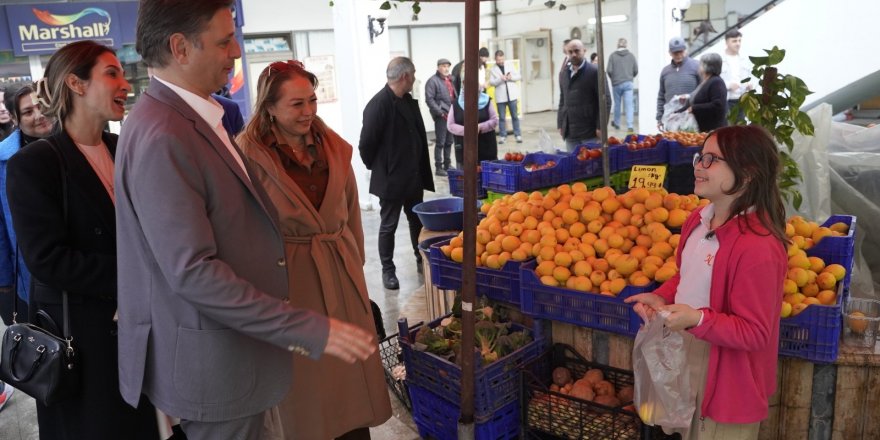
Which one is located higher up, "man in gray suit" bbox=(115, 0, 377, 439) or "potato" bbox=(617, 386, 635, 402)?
"man in gray suit" bbox=(115, 0, 377, 439)

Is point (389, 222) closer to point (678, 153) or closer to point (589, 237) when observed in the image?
point (678, 153)

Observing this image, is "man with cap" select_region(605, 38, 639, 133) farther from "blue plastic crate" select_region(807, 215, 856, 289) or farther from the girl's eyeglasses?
the girl's eyeglasses

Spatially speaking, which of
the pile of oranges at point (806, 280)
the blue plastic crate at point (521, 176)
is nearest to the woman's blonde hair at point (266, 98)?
the pile of oranges at point (806, 280)

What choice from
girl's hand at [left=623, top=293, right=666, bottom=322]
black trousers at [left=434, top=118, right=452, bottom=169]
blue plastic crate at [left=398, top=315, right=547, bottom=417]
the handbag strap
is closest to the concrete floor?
blue plastic crate at [left=398, top=315, right=547, bottom=417]

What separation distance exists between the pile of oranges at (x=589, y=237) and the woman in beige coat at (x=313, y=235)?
873 mm

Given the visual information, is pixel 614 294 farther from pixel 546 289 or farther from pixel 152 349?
pixel 152 349

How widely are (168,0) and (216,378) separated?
0.89 metres

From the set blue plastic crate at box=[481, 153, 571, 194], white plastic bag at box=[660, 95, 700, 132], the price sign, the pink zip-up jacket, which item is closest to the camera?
the pink zip-up jacket

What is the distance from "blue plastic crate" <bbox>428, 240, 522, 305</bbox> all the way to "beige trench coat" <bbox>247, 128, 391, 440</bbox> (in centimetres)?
82

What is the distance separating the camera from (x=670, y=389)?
2.13 meters

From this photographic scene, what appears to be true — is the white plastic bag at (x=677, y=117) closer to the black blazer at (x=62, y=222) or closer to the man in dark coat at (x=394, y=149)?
the man in dark coat at (x=394, y=149)

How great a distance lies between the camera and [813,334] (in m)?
2.41

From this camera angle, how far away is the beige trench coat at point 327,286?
2.32m

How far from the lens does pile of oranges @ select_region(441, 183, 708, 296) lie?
9.20 feet
